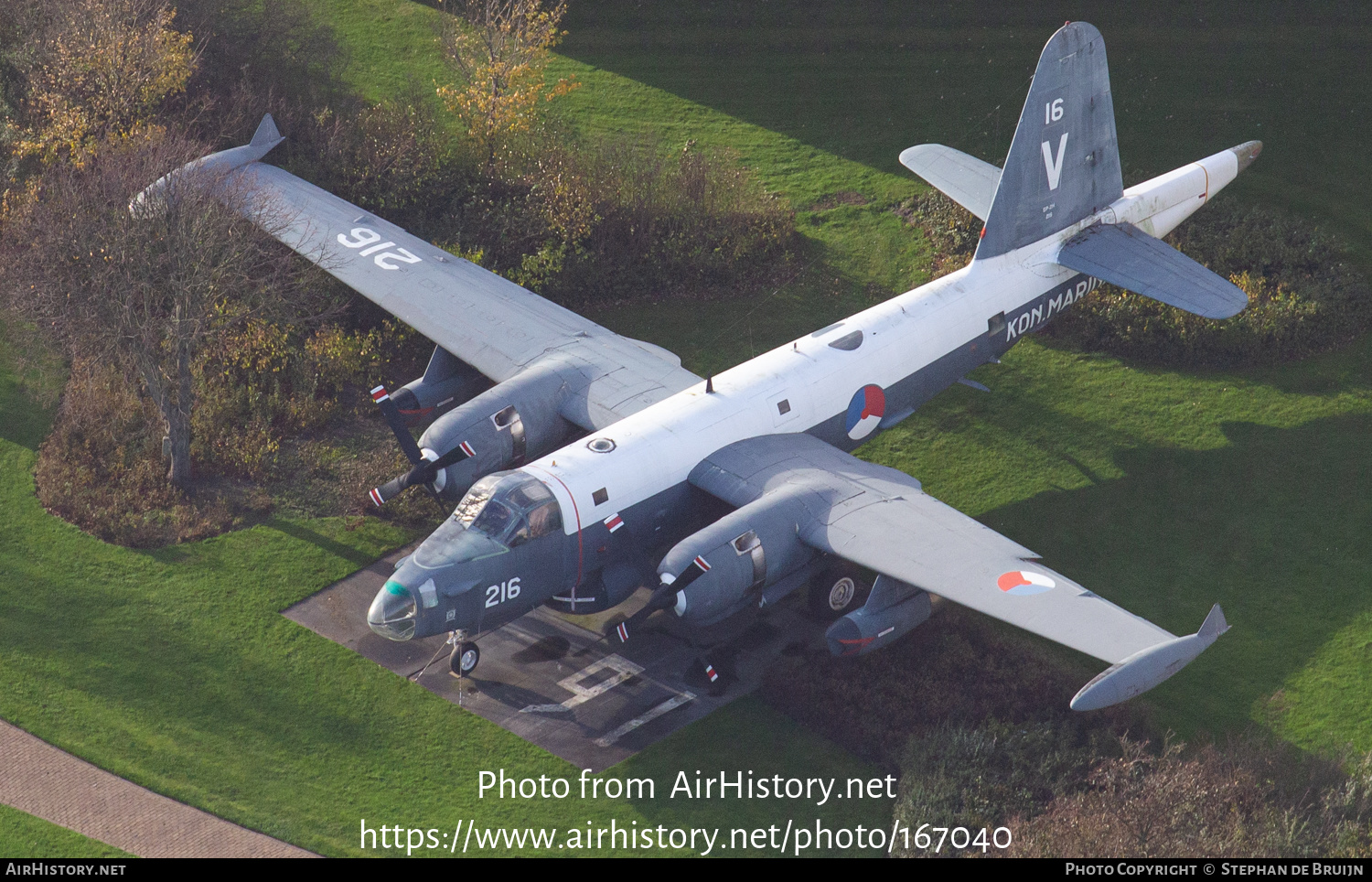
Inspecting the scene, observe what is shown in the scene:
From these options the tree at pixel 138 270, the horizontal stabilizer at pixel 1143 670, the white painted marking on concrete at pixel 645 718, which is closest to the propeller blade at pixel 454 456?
the tree at pixel 138 270

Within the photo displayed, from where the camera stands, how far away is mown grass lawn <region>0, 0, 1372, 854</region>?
24.6 m

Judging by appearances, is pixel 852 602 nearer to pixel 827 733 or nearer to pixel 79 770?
pixel 827 733

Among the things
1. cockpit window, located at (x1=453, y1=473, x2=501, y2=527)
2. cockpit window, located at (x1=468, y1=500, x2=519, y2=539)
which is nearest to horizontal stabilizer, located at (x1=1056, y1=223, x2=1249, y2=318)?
cockpit window, located at (x1=453, y1=473, x2=501, y2=527)

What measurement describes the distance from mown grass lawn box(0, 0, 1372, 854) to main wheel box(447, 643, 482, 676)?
2.96ft

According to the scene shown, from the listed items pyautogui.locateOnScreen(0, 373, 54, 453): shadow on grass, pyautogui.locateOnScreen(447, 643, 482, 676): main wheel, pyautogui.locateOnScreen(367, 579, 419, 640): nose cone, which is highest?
A: pyautogui.locateOnScreen(367, 579, 419, 640): nose cone

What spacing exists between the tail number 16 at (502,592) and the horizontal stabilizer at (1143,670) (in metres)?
10.3

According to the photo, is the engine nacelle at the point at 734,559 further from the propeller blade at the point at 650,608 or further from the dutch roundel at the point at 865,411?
the dutch roundel at the point at 865,411

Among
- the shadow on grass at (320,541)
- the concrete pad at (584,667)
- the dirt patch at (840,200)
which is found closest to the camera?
the concrete pad at (584,667)

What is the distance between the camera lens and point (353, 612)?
28109 millimetres

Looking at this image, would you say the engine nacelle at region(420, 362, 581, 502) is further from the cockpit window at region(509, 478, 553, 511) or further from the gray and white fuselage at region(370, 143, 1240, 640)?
the cockpit window at region(509, 478, 553, 511)

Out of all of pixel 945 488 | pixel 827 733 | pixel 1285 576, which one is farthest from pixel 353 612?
pixel 1285 576

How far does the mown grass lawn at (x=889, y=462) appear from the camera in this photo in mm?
24641

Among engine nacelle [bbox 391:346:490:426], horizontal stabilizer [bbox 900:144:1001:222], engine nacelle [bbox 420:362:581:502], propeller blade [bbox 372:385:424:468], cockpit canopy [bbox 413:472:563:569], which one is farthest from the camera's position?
horizontal stabilizer [bbox 900:144:1001:222]

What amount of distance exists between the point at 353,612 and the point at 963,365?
15.3m
